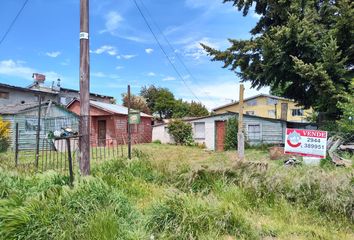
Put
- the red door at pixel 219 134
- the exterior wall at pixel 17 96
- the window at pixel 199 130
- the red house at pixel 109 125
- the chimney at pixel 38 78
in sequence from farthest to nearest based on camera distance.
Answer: the chimney at pixel 38 78, the exterior wall at pixel 17 96, the red house at pixel 109 125, the window at pixel 199 130, the red door at pixel 219 134

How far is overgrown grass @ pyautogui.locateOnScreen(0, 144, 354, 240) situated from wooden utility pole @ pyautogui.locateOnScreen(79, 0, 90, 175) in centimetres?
46

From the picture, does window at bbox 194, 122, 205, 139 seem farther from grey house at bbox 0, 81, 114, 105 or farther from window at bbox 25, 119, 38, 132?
grey house at bbox 0, 81, 114, 105

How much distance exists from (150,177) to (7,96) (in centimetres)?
2484

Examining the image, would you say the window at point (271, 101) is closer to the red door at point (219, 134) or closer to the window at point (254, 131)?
the window at point (254, 131)

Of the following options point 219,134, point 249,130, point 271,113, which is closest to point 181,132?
point 219,134

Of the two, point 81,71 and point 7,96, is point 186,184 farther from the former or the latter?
point 7,96

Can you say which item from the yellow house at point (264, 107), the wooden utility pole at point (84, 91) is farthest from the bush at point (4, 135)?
the yellow house at point (264, 107)

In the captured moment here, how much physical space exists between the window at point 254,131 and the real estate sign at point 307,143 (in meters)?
12.4

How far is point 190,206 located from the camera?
3.86 metres

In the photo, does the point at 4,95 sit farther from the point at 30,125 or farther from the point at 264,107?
the point at 264,107

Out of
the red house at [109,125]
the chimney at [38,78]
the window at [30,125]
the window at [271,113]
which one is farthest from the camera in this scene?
the window at [271,113]

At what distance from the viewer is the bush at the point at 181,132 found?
2283 cm

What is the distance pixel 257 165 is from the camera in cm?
522

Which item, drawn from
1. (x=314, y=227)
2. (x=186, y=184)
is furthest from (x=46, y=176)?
(x=314, y=227)
